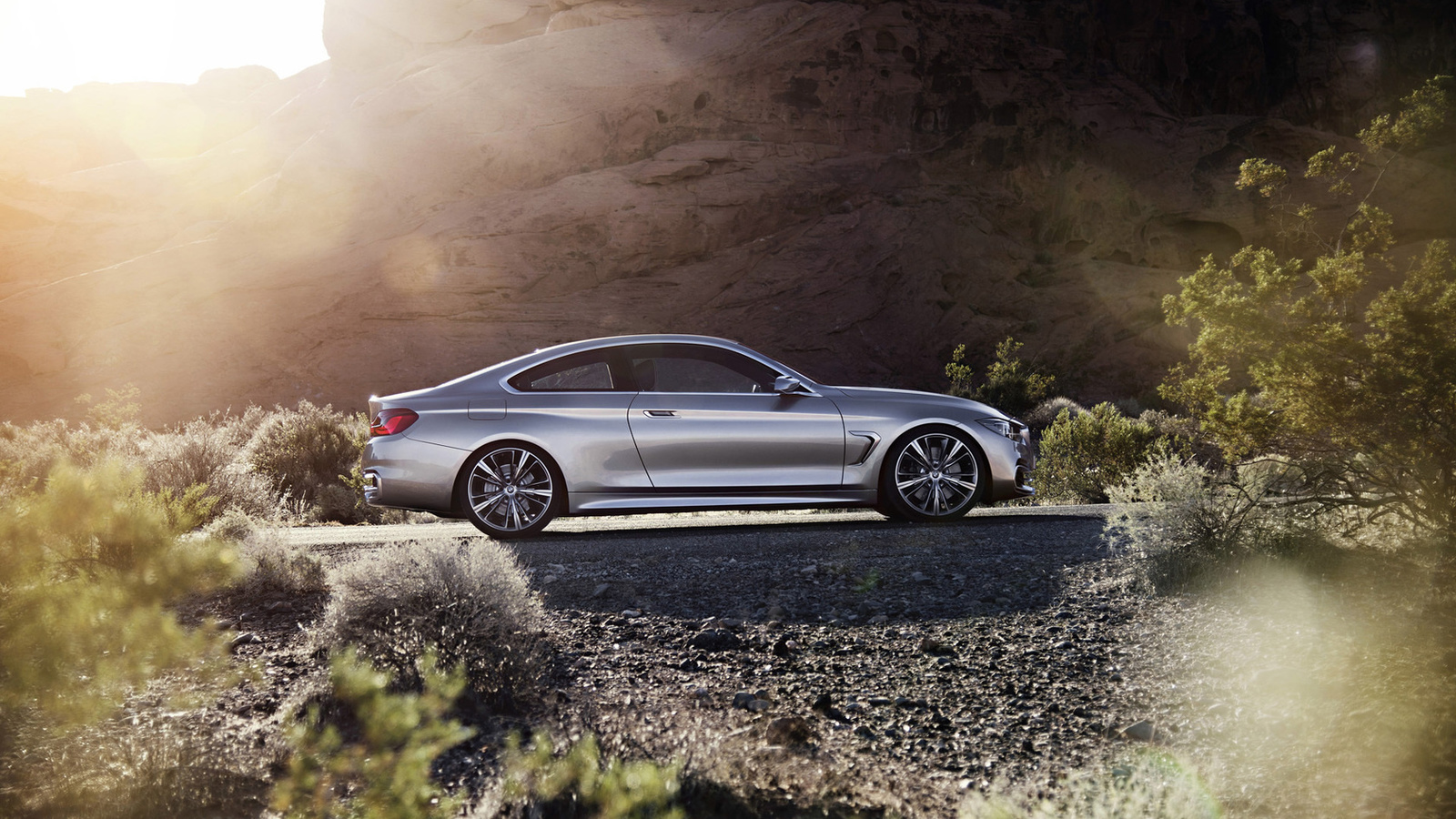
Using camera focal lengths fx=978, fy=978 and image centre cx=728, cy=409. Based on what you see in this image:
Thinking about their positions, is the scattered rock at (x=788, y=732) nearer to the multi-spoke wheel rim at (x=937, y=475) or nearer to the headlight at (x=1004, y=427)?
the multi-spoke wheel rim at (x=937, y=475)

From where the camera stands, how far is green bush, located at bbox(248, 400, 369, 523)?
14.4 m

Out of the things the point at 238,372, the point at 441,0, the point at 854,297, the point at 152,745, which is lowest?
the point at 152,745

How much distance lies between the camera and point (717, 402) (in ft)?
24.6

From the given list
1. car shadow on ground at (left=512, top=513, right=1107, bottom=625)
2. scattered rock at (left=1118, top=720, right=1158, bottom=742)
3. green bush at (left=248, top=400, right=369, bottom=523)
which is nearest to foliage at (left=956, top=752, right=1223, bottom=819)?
scattered rock at (left=1118, top=720, right=1158, bottom=742)

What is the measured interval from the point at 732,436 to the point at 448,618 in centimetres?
352

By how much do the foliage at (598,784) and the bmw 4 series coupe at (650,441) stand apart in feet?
14.0

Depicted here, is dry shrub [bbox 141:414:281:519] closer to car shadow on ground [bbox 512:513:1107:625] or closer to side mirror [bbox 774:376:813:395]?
car shadow on ground [bbox 512:513:1107:625]

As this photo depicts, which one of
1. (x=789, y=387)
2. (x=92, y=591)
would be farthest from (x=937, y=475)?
(x=92, y=591)

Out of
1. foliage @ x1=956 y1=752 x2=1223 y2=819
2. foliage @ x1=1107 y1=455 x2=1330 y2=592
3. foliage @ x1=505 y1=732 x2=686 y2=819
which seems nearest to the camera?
foliage @ x1=956 y1=752 x2=1223 y2=819

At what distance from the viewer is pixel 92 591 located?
490 centimetres

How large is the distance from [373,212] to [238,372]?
9677mm

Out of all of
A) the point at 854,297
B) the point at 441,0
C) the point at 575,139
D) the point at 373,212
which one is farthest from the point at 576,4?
the point at 441,0

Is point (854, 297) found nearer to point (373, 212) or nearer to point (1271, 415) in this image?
point (373, 212)

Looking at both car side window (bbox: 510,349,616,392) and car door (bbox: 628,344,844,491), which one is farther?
car side window (bbox: 510,349,616,392)
